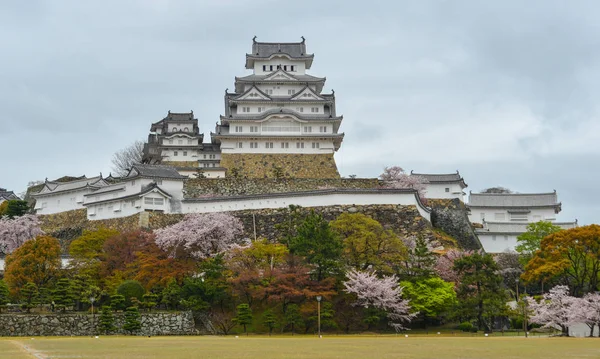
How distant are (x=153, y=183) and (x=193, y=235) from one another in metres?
7.66

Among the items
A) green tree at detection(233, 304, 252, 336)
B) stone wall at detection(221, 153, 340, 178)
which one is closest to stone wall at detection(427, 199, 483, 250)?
stone wall at detection(221, 153, 340, 178)

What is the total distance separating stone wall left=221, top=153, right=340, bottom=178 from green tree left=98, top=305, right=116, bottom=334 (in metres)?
25.0

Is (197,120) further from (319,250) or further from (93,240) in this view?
(319,250)

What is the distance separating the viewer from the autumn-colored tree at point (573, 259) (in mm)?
32750

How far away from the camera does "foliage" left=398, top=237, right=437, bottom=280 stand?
34.5m

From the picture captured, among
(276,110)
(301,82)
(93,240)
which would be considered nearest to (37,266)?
(93,240)

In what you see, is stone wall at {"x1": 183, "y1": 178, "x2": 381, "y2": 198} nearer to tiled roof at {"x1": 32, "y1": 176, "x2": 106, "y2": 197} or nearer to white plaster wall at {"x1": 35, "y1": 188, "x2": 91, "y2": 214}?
tiled roof at {"x1": 32, "y1": 176, "x2": 106, "y2": 197}

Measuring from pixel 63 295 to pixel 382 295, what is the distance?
14.1m

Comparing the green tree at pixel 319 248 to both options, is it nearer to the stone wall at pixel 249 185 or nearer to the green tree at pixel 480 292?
the green tree at pixel 480 292

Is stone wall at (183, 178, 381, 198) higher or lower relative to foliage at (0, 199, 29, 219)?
higher

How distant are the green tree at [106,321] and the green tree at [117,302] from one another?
84 centimetres

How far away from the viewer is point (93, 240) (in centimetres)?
3978

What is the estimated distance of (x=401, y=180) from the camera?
51.4 metres

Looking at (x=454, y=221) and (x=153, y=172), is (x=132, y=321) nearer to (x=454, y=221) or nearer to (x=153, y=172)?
(x=153, y=172)
